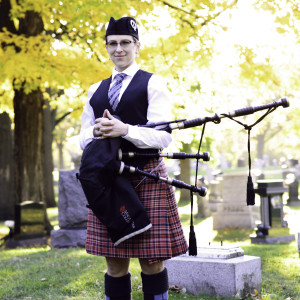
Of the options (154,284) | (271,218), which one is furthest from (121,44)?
(271,218)

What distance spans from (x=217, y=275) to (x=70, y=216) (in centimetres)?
478

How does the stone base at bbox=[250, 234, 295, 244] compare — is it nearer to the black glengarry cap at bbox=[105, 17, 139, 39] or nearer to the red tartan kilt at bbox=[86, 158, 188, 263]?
the red tartan kilt at bbox=[86, 158, 188, 263]

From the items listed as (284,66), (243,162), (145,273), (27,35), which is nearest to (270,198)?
(284,66)

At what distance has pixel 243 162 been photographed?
51625mm

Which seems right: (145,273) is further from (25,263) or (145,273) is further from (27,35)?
(27,35)

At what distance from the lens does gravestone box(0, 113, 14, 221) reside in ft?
53.0

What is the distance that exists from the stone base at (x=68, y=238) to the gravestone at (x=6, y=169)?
24.2 feet

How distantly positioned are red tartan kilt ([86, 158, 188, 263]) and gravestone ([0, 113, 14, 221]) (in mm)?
13206

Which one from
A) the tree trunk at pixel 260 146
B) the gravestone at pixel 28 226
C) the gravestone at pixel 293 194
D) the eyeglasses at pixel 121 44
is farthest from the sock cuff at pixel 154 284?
the tree trunk at pixel 260 146

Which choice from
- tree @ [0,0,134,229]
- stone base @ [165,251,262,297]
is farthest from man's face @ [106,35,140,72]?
tree @ [0,0,134,229]

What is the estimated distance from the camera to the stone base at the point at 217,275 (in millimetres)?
5188

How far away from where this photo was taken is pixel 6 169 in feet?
54.1

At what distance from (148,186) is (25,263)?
4.70 meters

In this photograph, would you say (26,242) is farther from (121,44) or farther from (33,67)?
(121,44)
